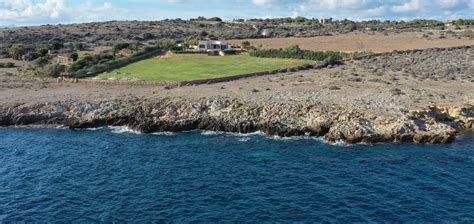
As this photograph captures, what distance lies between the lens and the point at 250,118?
2309 inches

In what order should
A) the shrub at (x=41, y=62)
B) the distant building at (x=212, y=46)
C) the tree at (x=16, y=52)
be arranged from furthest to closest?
the distant building at (x=212, y=46), the tree at (x=16, y=52), the shrub at (x=41, y=62)

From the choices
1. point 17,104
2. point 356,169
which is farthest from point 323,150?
point 17,104

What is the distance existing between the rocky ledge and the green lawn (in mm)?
16879

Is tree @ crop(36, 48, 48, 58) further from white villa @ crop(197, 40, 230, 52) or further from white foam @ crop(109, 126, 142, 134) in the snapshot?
white foam @ crop(109, 126, 142, 134)

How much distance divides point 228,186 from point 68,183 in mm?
14812

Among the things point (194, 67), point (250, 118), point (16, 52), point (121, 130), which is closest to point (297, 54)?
point (194, 67)

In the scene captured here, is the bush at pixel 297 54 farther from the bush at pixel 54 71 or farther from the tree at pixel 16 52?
the tree at pixel 16 52

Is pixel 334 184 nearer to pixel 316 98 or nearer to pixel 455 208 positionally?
pixel 455 208

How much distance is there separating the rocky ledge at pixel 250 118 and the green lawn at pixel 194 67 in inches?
→ 665

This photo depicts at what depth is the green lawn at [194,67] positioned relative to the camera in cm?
8250

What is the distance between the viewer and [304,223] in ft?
111

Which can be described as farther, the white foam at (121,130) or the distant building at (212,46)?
the distant building at (212,46)

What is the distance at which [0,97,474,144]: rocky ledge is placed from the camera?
175ft

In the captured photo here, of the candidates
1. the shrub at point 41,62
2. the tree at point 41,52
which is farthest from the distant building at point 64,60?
the tree at point 41,52
